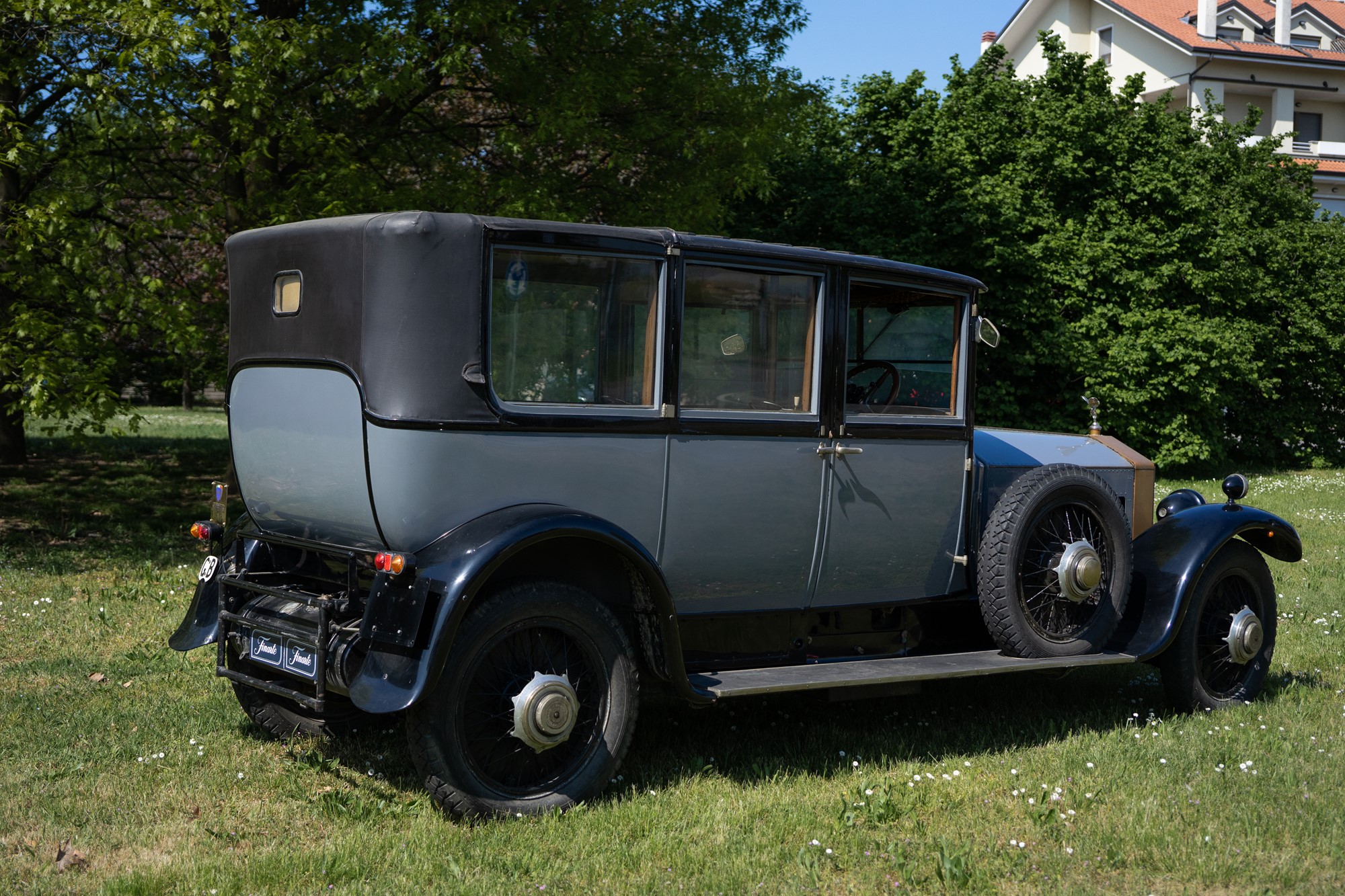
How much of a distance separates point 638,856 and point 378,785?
1.25 m

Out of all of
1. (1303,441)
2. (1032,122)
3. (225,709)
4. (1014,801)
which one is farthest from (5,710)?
(1303,441)

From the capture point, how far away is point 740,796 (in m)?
4.64

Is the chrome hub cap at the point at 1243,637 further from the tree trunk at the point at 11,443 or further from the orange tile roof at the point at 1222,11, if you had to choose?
the orange tile roof at the point at 1222,11

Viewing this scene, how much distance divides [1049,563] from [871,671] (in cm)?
109

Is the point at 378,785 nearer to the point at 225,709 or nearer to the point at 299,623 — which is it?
the point at 299,623

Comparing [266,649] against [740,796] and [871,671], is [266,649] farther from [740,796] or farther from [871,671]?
[871,671]

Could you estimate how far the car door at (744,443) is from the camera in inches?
187

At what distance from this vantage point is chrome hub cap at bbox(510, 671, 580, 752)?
4.20 meters

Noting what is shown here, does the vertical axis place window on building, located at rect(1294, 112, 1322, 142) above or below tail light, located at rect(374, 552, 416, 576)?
above

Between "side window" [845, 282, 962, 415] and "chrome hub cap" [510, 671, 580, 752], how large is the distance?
2.13 metres

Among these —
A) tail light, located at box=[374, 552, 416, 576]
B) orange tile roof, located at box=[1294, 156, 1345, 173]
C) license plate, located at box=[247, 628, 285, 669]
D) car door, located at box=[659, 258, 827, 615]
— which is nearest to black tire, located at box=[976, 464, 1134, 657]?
car door, located at box=[659, 258, 827, 615]

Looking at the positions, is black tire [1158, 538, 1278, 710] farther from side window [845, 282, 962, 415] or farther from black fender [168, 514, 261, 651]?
black fender [168, 514, 261, 651]

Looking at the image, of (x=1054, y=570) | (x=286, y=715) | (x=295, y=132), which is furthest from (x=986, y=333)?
(x=295, y=132)

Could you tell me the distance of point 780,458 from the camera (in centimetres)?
497
